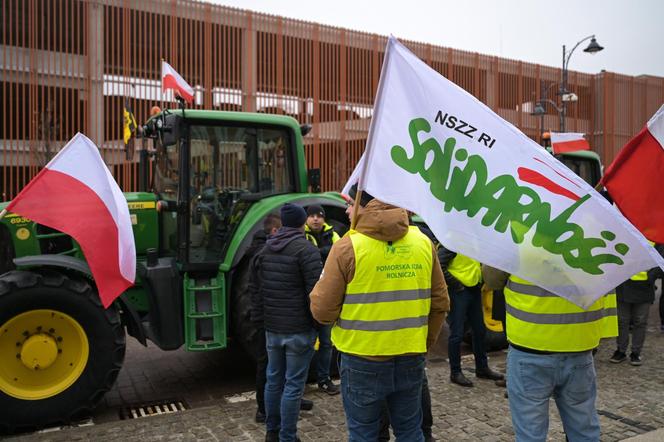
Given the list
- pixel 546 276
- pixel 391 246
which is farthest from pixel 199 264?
pixel 546 276

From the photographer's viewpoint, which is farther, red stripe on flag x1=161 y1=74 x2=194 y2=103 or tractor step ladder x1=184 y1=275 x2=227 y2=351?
red stripe on flag x1=161 y1=74 x2=194 y2=103

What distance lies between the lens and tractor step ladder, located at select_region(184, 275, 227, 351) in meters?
5.23

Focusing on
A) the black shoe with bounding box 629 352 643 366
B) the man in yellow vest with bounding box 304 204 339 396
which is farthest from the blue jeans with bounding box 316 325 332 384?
the black shoe with bounding box 629 352 643 366

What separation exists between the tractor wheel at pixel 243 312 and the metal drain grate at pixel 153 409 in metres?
0.79

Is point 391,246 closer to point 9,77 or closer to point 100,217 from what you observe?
point 100,217

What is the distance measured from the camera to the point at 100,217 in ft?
13.4

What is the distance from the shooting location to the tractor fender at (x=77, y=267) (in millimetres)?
4637

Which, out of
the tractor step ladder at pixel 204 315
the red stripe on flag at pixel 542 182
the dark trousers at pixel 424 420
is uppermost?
the red stripe on flag at pixel 542 182

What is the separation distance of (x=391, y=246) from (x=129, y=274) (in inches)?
83.3

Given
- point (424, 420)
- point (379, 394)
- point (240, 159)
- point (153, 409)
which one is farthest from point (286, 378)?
point (240, 159)

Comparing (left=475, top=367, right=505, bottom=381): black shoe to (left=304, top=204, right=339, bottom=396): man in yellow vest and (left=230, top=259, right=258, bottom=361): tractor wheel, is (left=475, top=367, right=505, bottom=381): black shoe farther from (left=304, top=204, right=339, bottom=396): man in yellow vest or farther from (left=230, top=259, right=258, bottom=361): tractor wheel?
(left=230, top=259, right=258, bottom=361): tractor wheel

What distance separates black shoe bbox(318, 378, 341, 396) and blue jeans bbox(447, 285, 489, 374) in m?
1.22

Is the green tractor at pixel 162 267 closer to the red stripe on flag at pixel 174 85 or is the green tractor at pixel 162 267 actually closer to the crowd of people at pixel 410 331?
the red stripe on flag at pixel 174 85

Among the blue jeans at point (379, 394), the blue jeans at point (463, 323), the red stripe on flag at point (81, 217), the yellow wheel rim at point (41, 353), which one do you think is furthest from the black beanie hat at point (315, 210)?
the blue jeans at point (379, 394)
